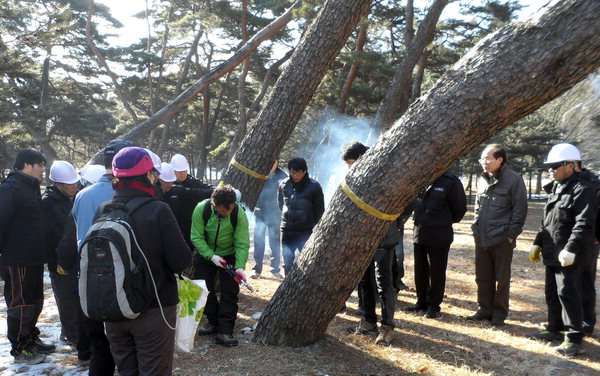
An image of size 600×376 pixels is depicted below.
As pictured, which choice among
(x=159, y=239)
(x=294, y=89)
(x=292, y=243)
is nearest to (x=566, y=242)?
(x=292, y=243)

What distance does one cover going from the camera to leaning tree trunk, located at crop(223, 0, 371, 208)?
15.3 feet

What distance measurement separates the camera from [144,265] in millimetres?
2402

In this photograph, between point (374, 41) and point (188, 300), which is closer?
point (188, 300)

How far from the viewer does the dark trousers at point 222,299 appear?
400 cm

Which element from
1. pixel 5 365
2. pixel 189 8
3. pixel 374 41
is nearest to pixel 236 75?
pixel 189 8

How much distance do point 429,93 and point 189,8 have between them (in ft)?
66.3

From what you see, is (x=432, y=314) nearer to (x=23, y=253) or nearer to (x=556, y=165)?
(x=556, y=165)

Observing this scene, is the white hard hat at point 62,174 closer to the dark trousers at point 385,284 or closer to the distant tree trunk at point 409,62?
the dark trousers at point 385,284

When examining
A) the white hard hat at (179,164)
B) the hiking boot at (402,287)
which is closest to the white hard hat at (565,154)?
the hiking boot at (402,287)

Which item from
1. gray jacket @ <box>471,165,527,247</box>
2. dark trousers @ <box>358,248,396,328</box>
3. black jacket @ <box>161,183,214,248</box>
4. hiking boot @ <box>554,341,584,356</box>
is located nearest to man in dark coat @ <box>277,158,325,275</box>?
black jacket @ <box>161,183,214,248</box>

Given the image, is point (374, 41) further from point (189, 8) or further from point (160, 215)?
point (160, 215)

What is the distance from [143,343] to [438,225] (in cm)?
379

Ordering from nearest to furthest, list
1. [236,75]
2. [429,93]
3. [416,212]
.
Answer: [429,93] → [416,212] → [236,75]

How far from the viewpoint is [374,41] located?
18141mm
